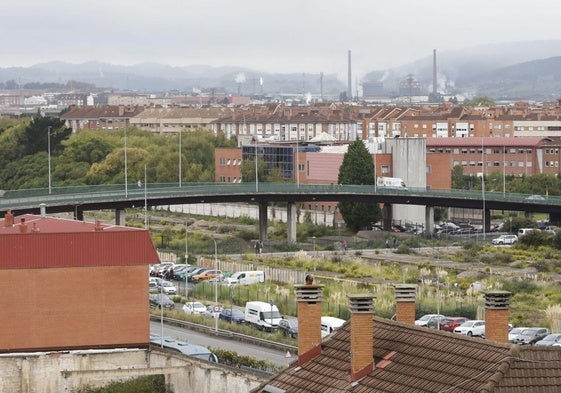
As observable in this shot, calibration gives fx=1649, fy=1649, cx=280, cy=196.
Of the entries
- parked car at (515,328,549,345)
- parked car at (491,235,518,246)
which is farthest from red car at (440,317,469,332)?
parked car at (491,235,518,246)

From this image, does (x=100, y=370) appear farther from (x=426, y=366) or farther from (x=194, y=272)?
(x=194, y=272)

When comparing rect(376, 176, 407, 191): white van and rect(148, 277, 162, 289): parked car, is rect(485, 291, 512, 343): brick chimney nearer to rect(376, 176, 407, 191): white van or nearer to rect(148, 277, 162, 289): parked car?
rect(148, 277, 162, 289): parked car

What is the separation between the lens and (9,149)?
132750 millimetres

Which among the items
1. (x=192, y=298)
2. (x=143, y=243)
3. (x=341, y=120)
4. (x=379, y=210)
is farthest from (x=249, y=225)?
(x=341, y=120)

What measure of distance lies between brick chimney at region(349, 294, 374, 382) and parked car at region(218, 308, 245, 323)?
26935 millimetres

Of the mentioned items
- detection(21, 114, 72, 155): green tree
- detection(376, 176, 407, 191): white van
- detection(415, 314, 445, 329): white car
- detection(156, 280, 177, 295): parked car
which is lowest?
detection(156, 280, 177, 295): parked car

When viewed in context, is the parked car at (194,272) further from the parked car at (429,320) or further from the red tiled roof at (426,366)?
the red tiled roof at (426,366)

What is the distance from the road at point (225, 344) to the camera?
3966cm

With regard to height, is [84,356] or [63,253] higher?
[63,253]

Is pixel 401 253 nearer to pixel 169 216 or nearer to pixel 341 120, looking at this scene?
pixel 169 216

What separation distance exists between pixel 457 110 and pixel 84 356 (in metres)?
131

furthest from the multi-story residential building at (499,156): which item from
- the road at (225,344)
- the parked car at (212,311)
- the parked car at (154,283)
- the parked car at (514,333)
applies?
the parked car at (514,333)

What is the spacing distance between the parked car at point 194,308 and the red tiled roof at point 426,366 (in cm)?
2697

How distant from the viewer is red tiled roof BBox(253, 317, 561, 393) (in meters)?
19.8
